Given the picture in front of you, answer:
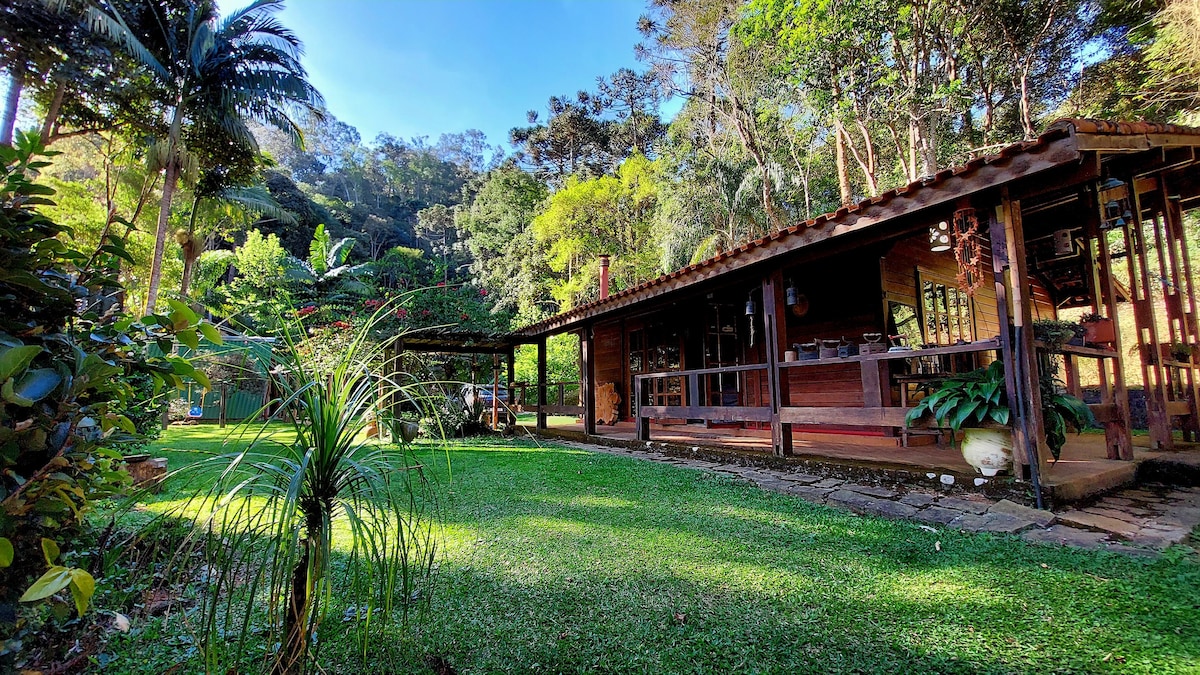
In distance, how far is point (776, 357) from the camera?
536 centimetres

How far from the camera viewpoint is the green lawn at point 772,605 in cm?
179

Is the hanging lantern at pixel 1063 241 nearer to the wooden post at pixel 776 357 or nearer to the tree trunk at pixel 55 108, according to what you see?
the wooden post at pixel 776 357

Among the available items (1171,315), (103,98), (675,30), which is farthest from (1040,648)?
(675,30)

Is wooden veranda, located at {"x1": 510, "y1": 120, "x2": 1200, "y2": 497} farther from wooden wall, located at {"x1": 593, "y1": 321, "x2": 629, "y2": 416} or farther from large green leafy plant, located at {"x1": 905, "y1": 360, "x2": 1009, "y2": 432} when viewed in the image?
wooden wall, located at {"x1": 593, "y1": 321, "x2": 629, "y2": 416}

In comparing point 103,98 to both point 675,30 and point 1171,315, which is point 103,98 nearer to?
point 675,30

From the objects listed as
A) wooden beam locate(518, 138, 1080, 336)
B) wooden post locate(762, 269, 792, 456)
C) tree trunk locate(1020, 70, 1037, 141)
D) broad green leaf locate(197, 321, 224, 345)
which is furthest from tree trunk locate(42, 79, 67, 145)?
tree trunk locate(1020, 70, 1037, 141)

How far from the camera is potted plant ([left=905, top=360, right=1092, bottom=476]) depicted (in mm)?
3580

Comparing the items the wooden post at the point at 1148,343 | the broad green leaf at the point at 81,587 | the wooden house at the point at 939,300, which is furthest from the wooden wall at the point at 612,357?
the broad green leaf at the point at 81,587

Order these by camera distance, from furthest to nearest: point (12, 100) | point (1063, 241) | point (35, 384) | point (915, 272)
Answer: point (12, 100) → point (915, 272) → point (1063, 241) → point (35, 384)

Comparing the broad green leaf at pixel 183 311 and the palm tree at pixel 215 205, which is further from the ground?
the palm tree at pixel 215 205

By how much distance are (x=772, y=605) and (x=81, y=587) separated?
2.29 meters

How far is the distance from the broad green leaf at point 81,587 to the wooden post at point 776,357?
17.1 ft

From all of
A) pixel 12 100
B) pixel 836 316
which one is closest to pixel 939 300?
pixel 836 316

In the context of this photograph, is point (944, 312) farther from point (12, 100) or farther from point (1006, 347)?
point (12, 100)
